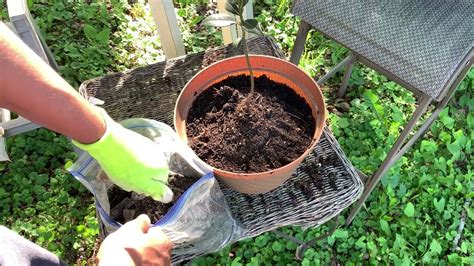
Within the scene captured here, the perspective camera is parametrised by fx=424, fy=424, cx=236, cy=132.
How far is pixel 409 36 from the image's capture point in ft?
4.24

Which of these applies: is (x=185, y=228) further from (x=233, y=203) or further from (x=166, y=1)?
(x=166, y=1)

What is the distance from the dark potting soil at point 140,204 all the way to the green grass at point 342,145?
0.51 meters

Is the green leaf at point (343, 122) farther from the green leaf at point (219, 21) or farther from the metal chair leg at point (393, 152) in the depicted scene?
the green leaf at point (219, 21)

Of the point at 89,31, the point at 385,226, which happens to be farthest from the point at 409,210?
the point at 89,31

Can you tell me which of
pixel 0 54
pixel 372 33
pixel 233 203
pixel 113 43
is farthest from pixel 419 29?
pixel 113 43

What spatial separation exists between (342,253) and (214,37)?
1.27m

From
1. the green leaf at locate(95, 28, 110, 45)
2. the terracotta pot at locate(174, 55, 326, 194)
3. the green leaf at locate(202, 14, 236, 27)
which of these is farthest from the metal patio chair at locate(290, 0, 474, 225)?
the green leaf at locate(95, 28, 110, 45)

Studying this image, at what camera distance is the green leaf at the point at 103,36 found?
7.18 feet

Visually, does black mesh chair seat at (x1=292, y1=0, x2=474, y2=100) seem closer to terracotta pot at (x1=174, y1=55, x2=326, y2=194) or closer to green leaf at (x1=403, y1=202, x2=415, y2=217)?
terracotta pot at (x1=174, y1=55, x2=326, y2=194)

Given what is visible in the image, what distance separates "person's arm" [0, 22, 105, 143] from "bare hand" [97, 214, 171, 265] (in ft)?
0.85

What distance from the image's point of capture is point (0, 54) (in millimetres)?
866

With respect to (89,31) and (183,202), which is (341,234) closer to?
(183,202)

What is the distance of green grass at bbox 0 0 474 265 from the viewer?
67.4 inches

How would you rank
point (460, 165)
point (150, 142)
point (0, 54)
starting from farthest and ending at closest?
point (460, 165), point (150, 142), point (0, 54)
